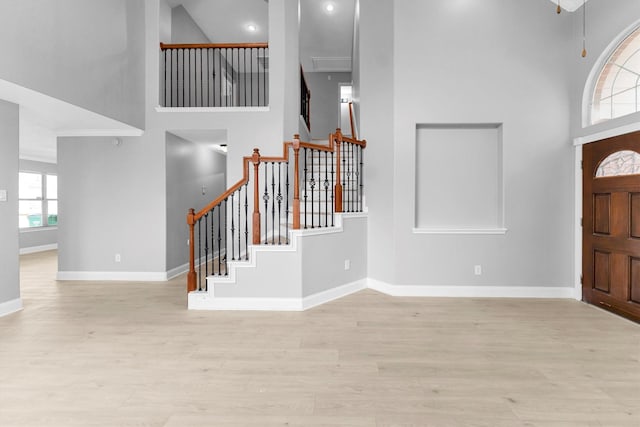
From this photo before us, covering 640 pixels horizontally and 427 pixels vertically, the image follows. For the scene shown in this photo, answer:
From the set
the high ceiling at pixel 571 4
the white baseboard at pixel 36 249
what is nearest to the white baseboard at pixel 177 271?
the white baseboard at pixel 36 249

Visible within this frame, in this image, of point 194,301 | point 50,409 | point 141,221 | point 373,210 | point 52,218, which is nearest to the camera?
point 50,409

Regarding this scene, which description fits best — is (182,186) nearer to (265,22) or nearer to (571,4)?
(265,22)

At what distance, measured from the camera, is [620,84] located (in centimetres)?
377

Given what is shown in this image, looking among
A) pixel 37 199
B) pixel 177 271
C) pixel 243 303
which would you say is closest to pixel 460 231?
pixel 243 303

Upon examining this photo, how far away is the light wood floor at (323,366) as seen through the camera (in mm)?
2010

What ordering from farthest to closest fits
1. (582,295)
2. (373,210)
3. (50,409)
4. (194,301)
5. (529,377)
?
(373,210) < (582,295) < (194,301) < (529,377) < (50,409)

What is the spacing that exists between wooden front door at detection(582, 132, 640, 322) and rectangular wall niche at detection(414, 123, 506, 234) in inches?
41.0

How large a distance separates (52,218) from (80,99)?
766 cm

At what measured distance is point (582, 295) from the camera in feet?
14.2

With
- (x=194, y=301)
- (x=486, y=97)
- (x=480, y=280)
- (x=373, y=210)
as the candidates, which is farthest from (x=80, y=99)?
(x=480, y=280)

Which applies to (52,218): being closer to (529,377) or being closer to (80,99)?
(80,99)

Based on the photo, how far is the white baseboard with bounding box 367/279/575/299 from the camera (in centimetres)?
446

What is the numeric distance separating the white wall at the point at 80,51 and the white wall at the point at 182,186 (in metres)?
0.90

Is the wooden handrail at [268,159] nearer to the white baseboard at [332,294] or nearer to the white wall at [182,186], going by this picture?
the white baseboard at [332,294]
